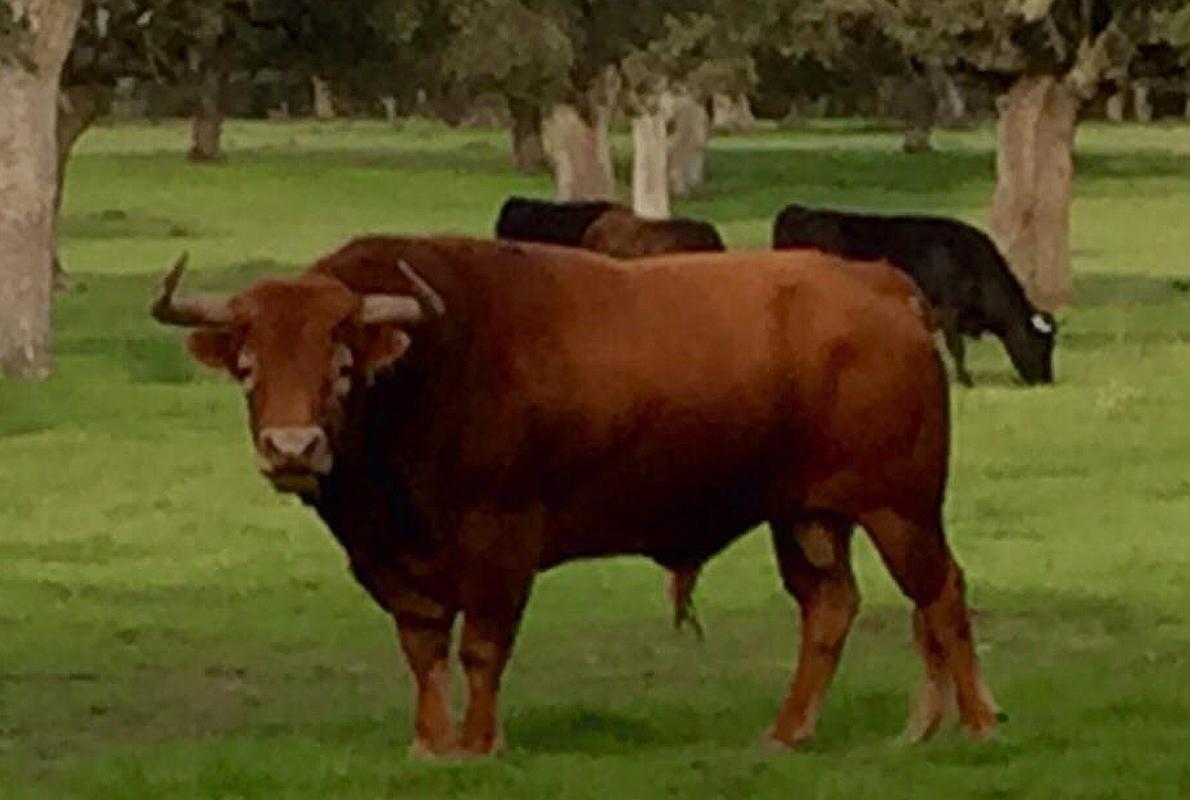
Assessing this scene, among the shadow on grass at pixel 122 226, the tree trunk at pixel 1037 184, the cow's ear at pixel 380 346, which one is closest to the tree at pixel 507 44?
the tree trunk at pixel 1037 184

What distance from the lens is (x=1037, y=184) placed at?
3809 centimetres

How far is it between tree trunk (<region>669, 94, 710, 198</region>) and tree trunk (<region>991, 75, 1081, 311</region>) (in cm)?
2935

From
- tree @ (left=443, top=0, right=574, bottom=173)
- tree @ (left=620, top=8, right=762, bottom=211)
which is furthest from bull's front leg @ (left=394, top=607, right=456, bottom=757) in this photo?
tree @ (left=620, top=8, right=762, bottom=211)

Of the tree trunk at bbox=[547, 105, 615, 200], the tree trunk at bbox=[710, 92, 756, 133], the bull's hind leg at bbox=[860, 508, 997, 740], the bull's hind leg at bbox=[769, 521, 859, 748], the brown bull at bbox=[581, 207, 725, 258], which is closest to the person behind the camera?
the bull's hind leg at bbox=[860, 508, 997, 740]

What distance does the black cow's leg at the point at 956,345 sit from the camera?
28.5m

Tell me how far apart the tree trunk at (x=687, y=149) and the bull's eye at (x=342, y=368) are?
5692 centimetres

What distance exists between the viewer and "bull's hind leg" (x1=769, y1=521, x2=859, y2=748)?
1186 cm

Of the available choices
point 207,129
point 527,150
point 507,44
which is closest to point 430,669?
point 507,44

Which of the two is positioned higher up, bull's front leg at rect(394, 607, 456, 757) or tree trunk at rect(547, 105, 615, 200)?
bull's front leg at rect(394, 607, 456, 757)

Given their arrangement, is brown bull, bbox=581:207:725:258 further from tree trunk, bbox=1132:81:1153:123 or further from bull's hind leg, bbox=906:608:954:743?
tree trunk, bbox=1132:81:1153:123

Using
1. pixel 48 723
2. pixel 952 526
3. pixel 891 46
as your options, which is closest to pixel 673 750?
pixel 48 723

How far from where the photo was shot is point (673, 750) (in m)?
11.5

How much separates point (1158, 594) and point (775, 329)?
5.57 meters

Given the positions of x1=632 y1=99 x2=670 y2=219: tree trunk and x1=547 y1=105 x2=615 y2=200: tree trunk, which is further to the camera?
x1=632 y1=99 x2=670 y2=219: tree trunk
